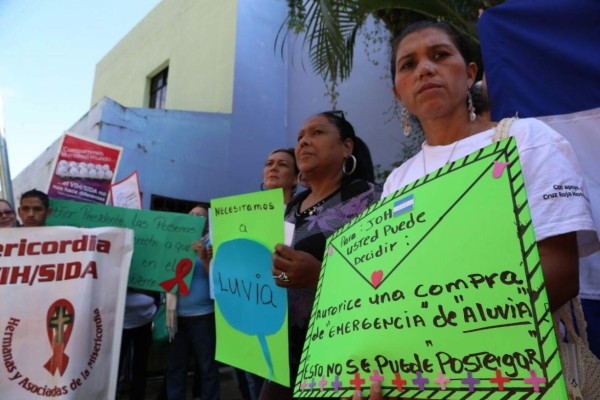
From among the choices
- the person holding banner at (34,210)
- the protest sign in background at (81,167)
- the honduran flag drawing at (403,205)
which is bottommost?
the honduran flag drawing at (403,205)

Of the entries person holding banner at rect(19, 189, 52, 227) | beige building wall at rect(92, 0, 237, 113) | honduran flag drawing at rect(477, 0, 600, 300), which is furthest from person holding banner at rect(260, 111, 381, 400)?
beige building wall at rect(92, 0, 237, 113)

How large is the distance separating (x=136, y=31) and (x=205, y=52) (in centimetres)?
315

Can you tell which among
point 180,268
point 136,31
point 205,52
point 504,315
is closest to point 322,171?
point 504,315

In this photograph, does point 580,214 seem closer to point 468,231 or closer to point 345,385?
point 468,231

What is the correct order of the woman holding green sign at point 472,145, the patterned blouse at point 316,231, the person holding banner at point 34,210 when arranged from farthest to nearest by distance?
the person holding banner at point 34,210, the patterned blouse at point 316,231, the woman holding green sign at point 472,145

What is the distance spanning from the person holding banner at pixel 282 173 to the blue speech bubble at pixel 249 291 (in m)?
0.94

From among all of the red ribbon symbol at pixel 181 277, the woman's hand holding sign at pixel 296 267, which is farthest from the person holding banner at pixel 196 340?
the woman's hand holding sign at pixel 296 267

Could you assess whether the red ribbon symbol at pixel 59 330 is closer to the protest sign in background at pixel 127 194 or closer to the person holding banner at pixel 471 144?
the protest sign in background at pixel 127 194

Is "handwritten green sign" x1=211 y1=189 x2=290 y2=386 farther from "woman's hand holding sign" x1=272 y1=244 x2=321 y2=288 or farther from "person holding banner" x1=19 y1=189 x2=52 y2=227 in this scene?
"person holding banner" x1=19 y1=189 x2=52 y2=227

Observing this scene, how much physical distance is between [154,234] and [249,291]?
5.17 ft

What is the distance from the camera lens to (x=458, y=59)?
3.81 ft

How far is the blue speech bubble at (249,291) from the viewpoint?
1563mm

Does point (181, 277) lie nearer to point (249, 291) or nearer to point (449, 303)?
point (249, 291)

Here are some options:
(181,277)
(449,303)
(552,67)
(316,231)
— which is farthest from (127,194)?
(449,303)
